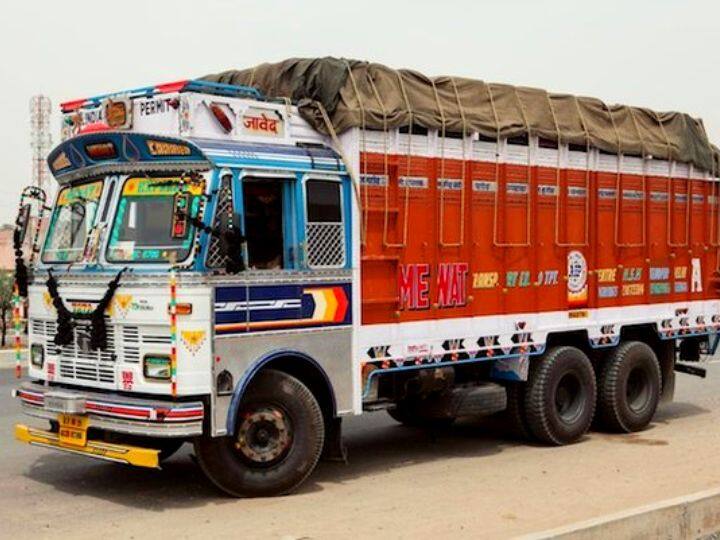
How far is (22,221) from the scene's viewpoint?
880 cm

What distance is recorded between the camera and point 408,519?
24.2 ft

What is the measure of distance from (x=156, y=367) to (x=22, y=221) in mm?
2107

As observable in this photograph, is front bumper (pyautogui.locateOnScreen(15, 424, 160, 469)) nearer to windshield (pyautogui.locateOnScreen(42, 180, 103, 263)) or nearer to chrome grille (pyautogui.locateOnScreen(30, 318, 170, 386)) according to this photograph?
chrome grille (pyautogui.locateOnScreen(30, 318, 170, 386))

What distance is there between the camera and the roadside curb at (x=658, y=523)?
6.12 meters

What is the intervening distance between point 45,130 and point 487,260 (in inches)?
1584

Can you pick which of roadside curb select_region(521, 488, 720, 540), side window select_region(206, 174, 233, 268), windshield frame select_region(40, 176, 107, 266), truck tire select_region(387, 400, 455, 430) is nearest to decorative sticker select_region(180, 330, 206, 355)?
side window select_region(206, 174, 233, 268)

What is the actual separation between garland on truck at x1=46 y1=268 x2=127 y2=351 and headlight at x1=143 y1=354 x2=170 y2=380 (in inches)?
18.1

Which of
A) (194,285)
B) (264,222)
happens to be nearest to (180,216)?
(194,285)

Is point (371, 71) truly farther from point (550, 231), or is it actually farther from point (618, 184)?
point (618, 184)

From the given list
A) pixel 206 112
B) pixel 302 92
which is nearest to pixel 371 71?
pixel 302 92

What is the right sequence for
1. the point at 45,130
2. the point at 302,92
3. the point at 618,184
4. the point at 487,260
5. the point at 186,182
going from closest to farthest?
1. the point at 186,182
2. the point at 302,92
3. the point at 487,260
4. the point at 618,184
5. the point at 45,130

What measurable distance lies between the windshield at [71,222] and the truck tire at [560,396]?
454cm

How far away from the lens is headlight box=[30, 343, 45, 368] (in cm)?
859

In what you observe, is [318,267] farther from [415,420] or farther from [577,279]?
[577,279]
